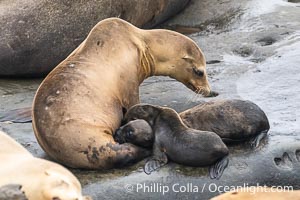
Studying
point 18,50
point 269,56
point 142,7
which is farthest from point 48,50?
point 269,56

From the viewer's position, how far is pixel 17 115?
698cm

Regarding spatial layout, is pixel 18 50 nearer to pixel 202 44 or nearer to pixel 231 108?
pixel 202 44

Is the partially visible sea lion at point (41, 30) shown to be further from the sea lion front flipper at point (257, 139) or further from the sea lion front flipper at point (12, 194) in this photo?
the sea lion front flipper at point (12, 194)

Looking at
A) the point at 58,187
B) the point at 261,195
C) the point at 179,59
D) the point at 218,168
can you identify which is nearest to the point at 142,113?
the point at 218,168

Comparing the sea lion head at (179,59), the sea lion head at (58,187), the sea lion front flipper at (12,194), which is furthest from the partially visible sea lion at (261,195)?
the sea lion head at (179,59)

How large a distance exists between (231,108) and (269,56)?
192 centimetres

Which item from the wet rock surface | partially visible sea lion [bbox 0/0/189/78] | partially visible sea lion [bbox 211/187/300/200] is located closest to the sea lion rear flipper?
the wet rock surface

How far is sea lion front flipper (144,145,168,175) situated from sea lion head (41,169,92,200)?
1508 millimetres

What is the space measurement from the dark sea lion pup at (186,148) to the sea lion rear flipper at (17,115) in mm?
890

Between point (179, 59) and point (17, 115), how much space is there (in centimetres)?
122

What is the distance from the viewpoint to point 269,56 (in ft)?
27.4

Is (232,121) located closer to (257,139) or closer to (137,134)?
(257,139)

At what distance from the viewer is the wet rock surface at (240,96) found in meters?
5.97

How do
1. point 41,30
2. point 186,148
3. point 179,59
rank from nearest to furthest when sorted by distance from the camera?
point 186,148
point 179,59
point 41,30
